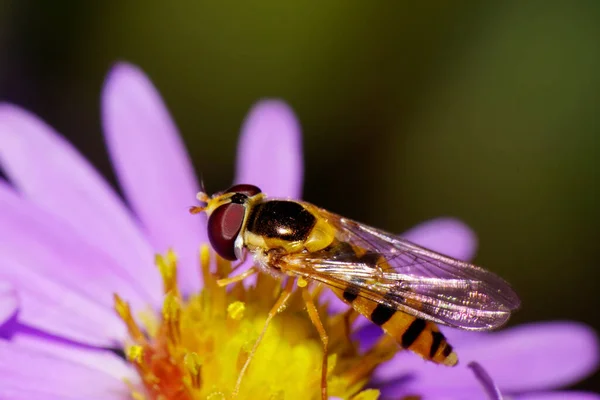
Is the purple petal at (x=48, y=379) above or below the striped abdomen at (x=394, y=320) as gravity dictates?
below

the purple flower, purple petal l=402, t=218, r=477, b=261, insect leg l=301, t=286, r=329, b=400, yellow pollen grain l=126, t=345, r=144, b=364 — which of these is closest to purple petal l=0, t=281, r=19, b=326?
the purple flower

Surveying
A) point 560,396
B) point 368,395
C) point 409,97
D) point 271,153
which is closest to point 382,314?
point 368,395

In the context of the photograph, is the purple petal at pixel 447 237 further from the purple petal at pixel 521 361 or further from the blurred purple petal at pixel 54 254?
the blurred purple petal at pixel 54 254

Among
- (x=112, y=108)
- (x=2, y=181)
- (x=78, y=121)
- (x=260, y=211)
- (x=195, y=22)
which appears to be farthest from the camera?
(x=195, y=22)

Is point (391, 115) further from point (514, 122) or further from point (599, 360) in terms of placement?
point (599, 360)

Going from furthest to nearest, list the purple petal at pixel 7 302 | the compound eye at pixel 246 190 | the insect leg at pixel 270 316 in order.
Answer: the compound eye at pixel 246 190
the insect leg at pixel 270 316
the purple petal at pixel 7 302

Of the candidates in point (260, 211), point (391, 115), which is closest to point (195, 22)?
point (391, 115)

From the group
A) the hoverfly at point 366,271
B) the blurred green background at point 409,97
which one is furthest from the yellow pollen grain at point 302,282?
the blurred green background at point 409,97

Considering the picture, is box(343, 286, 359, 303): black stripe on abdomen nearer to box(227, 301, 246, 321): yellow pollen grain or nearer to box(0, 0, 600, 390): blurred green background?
box(227, 301, 246, 321): yellow pollen grain
